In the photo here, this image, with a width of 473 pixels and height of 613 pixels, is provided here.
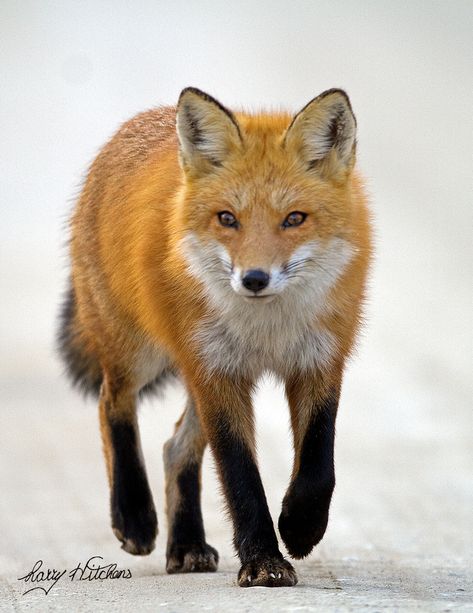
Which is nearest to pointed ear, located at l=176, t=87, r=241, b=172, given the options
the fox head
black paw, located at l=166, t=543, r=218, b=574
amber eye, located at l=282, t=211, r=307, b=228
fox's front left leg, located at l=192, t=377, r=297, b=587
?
the fox head

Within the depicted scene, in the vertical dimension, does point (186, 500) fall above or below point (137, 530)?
above

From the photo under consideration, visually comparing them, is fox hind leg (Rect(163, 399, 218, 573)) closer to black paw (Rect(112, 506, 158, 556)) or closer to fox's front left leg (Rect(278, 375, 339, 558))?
black paw (Rect(112, 506, 158, 556))

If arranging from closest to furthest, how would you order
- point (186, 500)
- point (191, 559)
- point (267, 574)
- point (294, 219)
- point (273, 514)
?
1. point (294, 219)
2. point (267, 574)
3. point (191, 559)
4. point (186, 500)
5. point (273, 514)

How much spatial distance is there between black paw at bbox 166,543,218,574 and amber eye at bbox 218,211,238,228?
9.33 ft

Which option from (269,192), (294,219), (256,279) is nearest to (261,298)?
(256,279)

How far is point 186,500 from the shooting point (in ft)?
30.1

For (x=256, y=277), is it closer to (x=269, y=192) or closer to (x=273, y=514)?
(x=269, y=192)

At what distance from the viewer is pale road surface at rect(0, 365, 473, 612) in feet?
22.4

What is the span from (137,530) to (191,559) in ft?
1.76

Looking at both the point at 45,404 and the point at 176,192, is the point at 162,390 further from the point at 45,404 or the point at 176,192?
the point at 45,404

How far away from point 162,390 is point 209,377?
236 cm

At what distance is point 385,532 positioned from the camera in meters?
11.2
